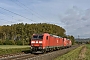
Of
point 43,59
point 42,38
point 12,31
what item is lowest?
point 43,59

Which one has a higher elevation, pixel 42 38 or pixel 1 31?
pixel 1 31

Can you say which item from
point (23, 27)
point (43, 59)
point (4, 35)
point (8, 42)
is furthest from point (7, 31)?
point (43, 59)

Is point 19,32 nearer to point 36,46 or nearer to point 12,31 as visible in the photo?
point 12,31

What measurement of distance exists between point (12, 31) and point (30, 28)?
19.0m

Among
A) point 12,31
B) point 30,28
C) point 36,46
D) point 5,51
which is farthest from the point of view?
point 12,31

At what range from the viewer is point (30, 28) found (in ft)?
396

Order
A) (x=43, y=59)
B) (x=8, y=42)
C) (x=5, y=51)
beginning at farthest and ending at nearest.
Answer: (x=8, y=42)
(x=5, y=51)
(x=43, y=59)

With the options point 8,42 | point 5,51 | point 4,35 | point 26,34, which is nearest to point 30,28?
point 26,34

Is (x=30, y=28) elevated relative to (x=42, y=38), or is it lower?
elevated

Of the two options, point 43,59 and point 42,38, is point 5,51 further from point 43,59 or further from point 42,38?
point 43,59

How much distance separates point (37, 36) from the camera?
→ 3669cm

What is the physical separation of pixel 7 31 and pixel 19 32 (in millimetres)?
20045

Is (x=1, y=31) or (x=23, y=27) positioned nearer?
(x=23, y=27)

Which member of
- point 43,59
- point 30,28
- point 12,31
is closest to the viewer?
point 43,59
